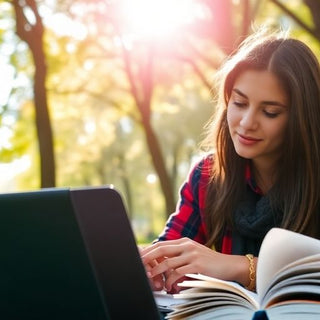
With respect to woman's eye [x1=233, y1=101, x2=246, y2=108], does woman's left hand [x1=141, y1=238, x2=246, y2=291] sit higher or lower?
lower

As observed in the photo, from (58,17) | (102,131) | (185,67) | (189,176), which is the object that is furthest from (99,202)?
(102,131)

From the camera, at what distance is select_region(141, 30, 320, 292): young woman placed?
8.28ft

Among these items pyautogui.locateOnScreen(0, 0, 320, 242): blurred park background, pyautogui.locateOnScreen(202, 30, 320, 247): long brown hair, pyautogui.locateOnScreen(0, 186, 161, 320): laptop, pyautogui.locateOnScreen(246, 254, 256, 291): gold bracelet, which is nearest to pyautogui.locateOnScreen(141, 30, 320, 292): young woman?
pyautogui.locateOnScreen(202, 30, 320, 247): long brown hair

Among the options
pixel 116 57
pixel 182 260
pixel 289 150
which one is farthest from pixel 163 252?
pixel 116 57

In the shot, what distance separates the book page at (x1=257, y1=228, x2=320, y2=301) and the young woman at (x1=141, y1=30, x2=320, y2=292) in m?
0.85

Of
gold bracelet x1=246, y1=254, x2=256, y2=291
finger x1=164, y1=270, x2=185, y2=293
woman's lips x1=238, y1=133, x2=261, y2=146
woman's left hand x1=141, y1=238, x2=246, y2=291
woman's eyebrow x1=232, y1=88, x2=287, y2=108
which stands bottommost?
gold bracelet x1=246, y1=254, x2=256, y2=291

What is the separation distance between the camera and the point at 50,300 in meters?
1.38

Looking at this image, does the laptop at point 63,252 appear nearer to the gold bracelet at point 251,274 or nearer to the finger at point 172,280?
the finger at point 172,280

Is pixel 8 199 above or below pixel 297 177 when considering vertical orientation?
above

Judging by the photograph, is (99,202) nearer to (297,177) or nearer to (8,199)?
(8,199)

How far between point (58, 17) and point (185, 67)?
13.3ft

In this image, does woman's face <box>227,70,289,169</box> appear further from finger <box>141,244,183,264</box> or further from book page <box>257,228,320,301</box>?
book page <box>257,228,320,301</box>

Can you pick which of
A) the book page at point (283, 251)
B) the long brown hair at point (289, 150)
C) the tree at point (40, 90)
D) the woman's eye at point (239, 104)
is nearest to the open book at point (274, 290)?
the book page at point (283, 251)

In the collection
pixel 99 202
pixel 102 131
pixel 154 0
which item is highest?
pixel 154 0
